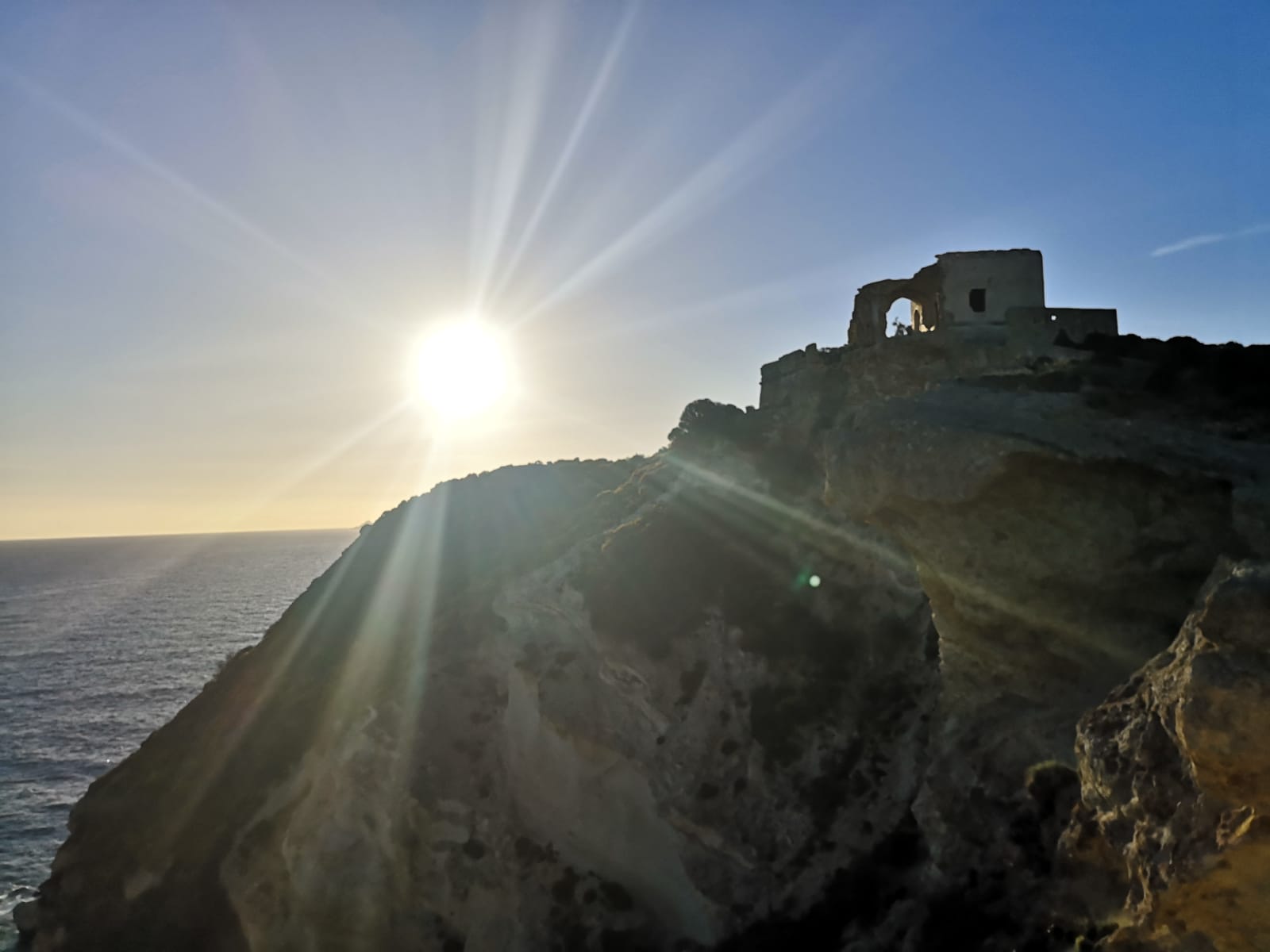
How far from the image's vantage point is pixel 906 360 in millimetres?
34375

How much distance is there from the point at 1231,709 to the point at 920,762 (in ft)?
57.4

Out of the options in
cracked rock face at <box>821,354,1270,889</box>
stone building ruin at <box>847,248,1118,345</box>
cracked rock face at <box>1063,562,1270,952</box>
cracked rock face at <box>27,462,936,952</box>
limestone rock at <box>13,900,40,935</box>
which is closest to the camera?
cracked rock face at <box>1063,562,1270,952</box>

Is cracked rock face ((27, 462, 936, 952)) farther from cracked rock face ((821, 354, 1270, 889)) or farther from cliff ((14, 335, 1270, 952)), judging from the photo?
cracked rock face ((821, 354, 1270, 889))

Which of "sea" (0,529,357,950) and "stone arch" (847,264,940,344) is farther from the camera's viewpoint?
"sea" (0,529,357,950)

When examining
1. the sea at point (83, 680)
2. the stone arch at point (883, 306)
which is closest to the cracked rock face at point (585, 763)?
the stone arch at point (883, 306)

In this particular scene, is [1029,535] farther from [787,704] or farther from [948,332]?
[948,332]

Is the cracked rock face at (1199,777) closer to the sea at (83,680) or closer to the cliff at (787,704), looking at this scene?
the cliff at (787,704)

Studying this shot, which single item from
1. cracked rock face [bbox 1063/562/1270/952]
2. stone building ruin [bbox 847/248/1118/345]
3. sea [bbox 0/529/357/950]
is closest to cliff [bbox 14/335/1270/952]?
cracked rock face [bbox 1063/562/1270/952]

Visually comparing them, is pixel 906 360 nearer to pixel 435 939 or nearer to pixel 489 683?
pixel 489 683

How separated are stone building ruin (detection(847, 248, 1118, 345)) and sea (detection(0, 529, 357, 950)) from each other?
53.1m

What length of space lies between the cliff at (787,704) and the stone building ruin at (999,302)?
1457mm

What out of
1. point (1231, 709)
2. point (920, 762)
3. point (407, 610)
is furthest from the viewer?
point (407, 610)

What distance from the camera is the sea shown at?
5556cm

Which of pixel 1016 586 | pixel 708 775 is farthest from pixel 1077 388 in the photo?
pixel 708 775
